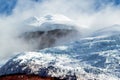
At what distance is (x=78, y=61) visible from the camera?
5694 inches

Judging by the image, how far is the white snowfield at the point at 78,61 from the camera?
131m

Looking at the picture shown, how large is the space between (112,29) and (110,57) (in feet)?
113

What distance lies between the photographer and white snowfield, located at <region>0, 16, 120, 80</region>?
131 metres

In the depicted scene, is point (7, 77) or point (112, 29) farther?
point (112, 29)

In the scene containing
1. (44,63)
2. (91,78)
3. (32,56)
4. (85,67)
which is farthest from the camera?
(32,56)

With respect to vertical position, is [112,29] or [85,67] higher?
[112,29]

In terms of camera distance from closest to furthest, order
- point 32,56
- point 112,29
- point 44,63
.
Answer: point 44,63 → point 32,56 → point 112,29

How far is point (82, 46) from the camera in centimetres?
16438

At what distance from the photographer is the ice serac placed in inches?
5162

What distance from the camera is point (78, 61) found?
14462cm

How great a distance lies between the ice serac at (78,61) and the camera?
131125 millimetres

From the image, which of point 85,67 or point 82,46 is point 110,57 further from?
point 82,46

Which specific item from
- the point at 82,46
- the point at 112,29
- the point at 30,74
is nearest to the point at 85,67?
the point at 30,74

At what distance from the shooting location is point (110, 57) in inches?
5625
